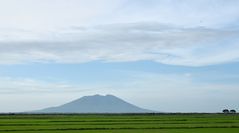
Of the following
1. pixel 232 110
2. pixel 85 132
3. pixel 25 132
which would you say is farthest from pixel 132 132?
pixel 232 110

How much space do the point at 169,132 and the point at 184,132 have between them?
945 mm

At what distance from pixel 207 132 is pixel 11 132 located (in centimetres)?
1245

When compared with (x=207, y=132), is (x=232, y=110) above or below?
above

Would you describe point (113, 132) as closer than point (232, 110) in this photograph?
Yes

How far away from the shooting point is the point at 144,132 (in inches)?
1073

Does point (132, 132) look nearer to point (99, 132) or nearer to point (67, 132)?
point (99, 132)

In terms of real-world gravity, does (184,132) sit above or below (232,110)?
below

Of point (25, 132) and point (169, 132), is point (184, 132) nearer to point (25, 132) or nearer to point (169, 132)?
point (169, 132)

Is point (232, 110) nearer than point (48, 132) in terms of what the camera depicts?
No

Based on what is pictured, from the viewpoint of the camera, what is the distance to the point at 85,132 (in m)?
27.8

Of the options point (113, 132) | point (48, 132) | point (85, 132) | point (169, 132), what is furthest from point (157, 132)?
point (48, 132)

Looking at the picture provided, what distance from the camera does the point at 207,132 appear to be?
27734mm

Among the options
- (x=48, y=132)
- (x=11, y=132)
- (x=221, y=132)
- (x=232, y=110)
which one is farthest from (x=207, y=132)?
(x=232, y=110)

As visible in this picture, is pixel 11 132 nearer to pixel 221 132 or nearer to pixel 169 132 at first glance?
pixel 169 132
